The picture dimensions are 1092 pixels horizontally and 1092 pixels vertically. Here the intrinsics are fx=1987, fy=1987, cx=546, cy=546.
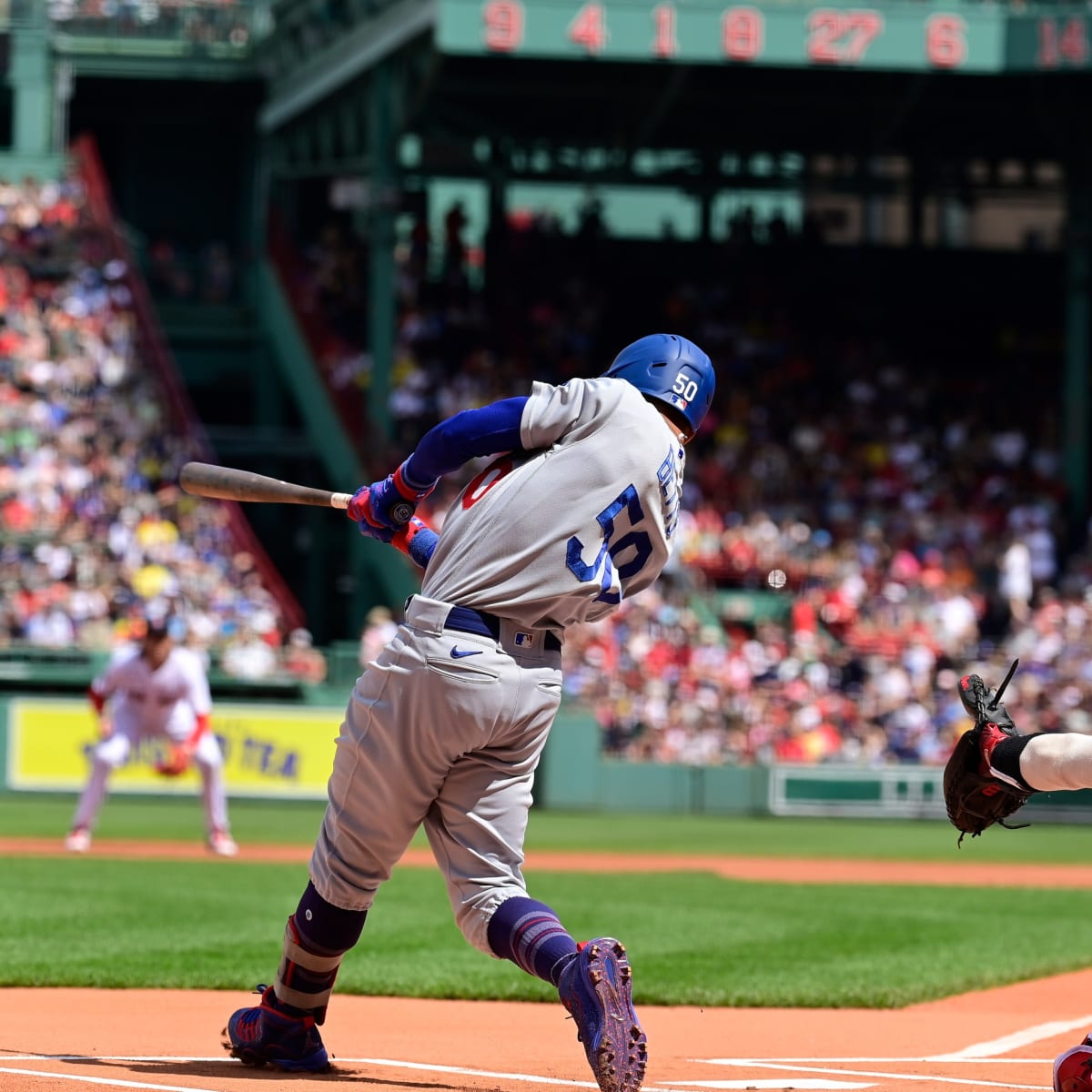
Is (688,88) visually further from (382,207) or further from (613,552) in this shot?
(613,552)

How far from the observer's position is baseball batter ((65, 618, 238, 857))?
13477 mm

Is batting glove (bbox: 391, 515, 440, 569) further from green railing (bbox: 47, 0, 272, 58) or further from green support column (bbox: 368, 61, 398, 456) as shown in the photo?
green railing (bbox: 47, 0, 272, 58)

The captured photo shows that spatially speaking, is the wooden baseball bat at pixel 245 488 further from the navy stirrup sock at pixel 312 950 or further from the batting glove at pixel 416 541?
the navy stirrup sock at pixel 312 950

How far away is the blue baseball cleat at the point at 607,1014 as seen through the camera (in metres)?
4.65

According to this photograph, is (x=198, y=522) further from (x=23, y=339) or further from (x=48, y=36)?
(x=48, y=36)

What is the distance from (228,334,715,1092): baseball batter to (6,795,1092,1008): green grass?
2.85m

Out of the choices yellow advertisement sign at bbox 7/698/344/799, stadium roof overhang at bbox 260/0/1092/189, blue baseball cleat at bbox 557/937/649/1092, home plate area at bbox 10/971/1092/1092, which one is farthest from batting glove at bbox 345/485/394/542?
stadium roof overhang at bbox 260/0/1092/189

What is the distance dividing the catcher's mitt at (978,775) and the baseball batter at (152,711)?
A: 29.7 ft

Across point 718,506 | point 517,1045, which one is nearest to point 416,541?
point 517,1045

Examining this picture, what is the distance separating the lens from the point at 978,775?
499 centimetres

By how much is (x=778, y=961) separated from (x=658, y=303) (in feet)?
73.5

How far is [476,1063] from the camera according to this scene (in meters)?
5.77

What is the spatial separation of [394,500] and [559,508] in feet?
1.65

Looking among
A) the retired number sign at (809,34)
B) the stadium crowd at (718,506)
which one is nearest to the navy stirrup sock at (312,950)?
the stadium crowd at (718,506)
